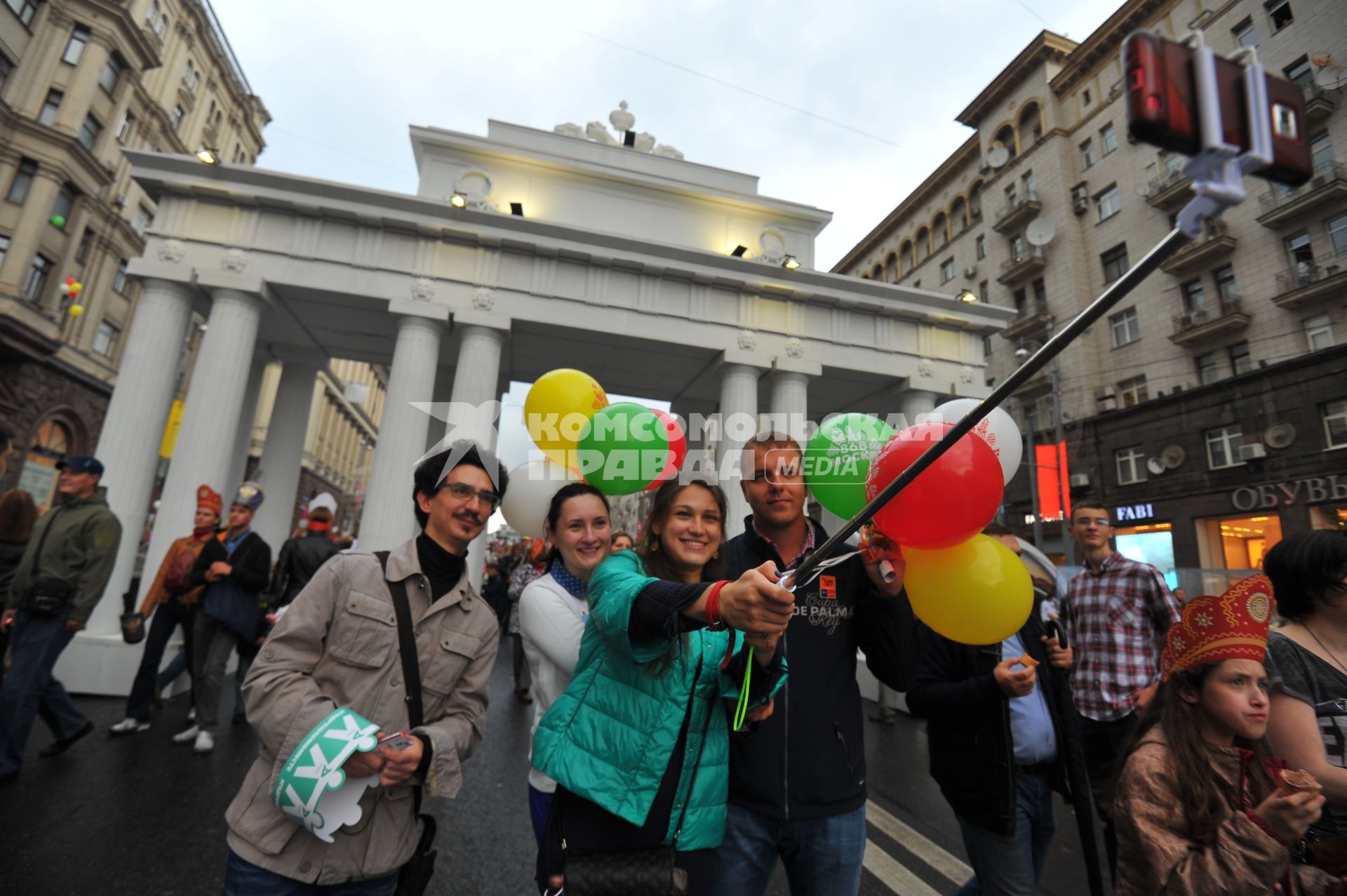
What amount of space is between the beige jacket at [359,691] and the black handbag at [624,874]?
0.45 m

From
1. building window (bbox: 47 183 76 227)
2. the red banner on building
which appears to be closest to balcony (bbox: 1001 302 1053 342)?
the red banner on building

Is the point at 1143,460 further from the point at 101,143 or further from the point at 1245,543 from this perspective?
the point at 101,143

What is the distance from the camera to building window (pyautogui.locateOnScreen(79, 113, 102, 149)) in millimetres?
22156

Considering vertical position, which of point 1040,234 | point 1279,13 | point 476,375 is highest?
point 1279,13

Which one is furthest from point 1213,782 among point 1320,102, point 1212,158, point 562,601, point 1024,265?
point 1024,265

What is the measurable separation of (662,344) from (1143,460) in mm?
16176

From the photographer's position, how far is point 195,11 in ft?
90.8

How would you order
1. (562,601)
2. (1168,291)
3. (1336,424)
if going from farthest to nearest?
1. (1168,291)
2. (1336,424)
3. (562,601)

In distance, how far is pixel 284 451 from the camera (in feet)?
40.3

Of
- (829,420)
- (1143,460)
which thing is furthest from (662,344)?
(1143,460)

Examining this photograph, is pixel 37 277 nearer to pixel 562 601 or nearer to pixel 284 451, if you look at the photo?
pixel 284 451

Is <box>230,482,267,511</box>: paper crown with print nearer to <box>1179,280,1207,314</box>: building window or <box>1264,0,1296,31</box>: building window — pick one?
<box>1179,280,1207,314</box>: building window

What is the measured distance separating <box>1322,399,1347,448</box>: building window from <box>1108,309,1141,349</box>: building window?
729 cm

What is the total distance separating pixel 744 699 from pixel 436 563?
120 cm
